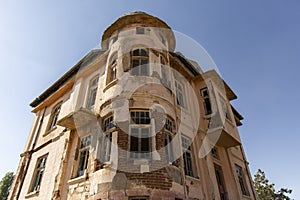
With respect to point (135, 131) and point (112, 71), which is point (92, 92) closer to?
point (112, 71)

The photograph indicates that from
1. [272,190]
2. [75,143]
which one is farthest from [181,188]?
[272,190]

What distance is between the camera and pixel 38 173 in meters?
11.9

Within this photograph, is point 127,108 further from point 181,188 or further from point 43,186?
point 43,186

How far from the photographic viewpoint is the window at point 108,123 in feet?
26.3

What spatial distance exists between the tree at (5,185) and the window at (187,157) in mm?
30761

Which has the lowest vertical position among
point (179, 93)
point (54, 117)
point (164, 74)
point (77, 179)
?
point (77, 179)

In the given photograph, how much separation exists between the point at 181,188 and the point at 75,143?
5.92m

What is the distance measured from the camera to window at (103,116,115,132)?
8.01 m

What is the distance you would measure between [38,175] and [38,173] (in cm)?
18

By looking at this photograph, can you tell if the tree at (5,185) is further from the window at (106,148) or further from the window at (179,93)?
the window at (179,93)

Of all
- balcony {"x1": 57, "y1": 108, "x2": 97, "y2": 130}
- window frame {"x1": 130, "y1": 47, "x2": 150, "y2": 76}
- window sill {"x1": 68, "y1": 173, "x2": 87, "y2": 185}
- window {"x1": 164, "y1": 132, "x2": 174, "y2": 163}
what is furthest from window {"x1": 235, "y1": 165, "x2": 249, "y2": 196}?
balcony {"x1": 57, "y1": 108, "x2": 97, "y2": 130}

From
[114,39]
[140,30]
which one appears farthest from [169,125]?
[114,39]

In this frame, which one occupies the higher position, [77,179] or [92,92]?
[92,92]

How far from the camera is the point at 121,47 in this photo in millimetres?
10539
